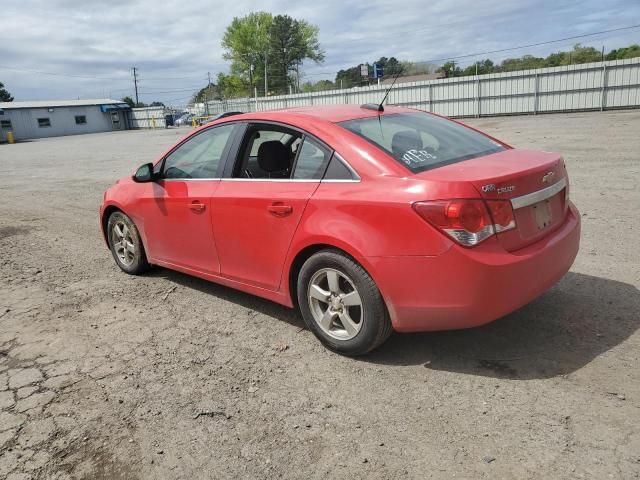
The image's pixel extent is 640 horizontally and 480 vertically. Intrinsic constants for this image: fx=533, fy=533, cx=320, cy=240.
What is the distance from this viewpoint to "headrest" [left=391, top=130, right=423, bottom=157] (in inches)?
133

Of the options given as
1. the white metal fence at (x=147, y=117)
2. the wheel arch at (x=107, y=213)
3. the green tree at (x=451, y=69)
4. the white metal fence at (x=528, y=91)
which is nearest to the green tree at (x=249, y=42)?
the white metal fence at (x=147, y=117)

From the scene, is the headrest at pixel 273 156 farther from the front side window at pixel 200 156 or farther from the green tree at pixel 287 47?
the green tree at pixel 287 47

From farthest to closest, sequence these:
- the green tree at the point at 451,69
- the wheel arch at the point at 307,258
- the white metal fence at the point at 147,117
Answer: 1. the white metal fence at the point at 147,117
2. the green tree at the point at 451,69
3. the wheel arch at the point at 307,258

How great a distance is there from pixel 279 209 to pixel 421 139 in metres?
1.09

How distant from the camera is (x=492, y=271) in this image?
9.35 ft

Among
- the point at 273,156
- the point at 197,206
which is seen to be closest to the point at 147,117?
the point at 197,206

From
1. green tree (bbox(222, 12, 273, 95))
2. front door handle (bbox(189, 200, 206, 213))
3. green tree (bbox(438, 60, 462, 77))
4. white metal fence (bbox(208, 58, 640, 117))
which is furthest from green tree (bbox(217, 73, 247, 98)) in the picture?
front door handle (bbox(189, 200, 206, 213))

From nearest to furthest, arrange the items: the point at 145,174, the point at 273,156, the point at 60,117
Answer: the point at 273,156 → the point at 145,174 → the point at 60,117

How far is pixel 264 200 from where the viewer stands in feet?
12.1

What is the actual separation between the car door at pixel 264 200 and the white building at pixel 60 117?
5533 centimetres

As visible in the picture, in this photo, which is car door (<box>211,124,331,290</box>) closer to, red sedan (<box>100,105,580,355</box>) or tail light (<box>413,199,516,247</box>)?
red sedan (<box>100,105,580,355</box>)

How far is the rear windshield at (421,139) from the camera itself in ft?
11.0

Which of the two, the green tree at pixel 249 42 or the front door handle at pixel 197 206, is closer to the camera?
the front door handle at pixel 197 206

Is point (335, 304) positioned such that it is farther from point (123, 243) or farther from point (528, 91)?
point (528, 91)
